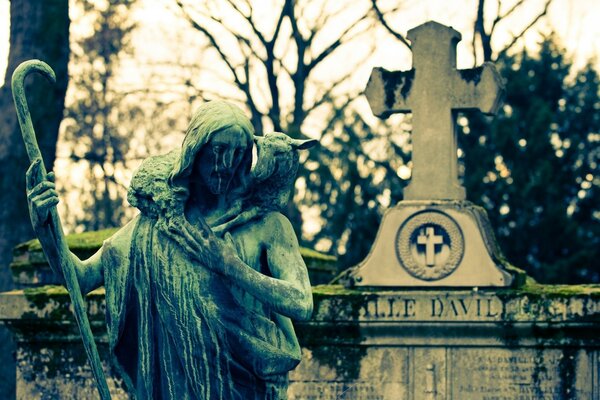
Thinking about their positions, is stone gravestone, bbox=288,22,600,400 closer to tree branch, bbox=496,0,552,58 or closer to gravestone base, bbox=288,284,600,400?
gravestone base, bbox=288,284,600,400

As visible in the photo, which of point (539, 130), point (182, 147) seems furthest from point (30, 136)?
point (539, 130)

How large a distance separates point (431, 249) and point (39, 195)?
7.24 m

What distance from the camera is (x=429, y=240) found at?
11.7m

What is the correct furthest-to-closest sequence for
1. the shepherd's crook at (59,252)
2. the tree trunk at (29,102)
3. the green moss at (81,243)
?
the tree trunk at (29,102) → the green moss at (81,243) → the shepherd's crook at (59,252)

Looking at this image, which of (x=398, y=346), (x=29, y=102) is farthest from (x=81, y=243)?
(x=29, y=102)

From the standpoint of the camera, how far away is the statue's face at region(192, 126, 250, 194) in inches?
181

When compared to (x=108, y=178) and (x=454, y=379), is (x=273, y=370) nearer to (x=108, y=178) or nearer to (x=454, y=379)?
(x=454, y=379)

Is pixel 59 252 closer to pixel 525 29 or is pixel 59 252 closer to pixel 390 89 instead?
pixel 390 89

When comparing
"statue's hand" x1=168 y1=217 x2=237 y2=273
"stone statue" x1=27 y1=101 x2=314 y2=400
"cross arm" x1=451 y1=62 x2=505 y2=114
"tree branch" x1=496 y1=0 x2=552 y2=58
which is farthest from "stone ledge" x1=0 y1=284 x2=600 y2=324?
"tree branch" x1=496 y1=0 x2=552 y2=58

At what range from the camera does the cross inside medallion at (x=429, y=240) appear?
460 inches

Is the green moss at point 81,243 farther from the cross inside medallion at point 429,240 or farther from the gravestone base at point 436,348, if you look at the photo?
the cross inside medallion at point 429,240

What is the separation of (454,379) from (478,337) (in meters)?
0.38

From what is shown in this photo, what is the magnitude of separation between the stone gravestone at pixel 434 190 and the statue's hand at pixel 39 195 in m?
7.01

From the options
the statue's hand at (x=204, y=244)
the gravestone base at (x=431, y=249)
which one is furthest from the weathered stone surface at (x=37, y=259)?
the statue's hand at (x=204, y=244)
